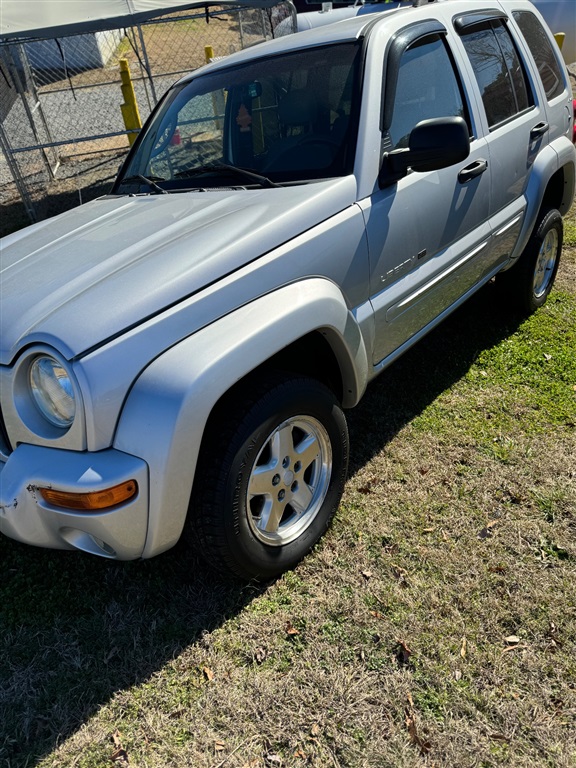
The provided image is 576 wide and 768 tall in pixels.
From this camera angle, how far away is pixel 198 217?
96.6 inches

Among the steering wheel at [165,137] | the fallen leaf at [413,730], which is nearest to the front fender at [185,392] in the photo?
the fallen leaf at [413,730]

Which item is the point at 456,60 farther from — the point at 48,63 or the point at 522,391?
the point at 48,63

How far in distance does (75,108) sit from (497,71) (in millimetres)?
12678

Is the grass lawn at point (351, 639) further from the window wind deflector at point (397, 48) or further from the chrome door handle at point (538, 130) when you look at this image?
the chrome door handle at point (538, 130)

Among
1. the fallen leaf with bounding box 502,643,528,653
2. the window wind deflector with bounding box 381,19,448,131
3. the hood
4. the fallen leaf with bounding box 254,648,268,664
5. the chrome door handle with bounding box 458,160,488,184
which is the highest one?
the window wind deflector with bounding box 381,19,448,131

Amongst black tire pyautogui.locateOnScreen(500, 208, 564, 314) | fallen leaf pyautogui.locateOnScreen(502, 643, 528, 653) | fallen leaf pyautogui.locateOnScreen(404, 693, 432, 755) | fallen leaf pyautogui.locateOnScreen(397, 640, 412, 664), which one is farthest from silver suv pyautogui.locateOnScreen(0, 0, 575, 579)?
fallen leaf pyautogui.locateOnScreen(502, 643, 528, 653)

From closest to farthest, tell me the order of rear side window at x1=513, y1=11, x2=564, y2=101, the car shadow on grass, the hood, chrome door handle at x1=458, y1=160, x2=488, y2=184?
the hood → the car shadow on grass → chrome door handle at x1=458, y1=160, x2=488, y2=184 → rear side window at x1=513, y1=11, x2=564, y2=101

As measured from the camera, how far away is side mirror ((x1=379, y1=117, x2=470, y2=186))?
2455 mm

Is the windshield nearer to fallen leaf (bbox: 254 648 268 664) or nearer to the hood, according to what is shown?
the hood

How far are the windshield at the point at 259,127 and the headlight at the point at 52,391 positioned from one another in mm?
1261

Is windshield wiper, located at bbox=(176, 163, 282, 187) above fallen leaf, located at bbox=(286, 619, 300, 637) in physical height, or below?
above

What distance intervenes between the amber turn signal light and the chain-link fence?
3.84 m

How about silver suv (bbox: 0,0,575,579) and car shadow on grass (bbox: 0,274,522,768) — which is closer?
silver suv (bbox: 0,0,575,579)

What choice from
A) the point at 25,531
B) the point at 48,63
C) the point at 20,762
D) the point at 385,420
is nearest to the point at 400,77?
the point at 385,420
